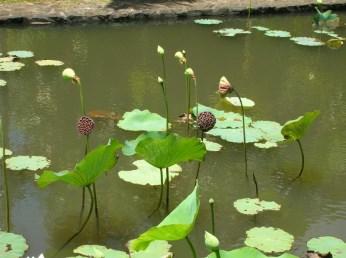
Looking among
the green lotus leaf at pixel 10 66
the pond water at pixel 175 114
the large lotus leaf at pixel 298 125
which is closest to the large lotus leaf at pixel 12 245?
the pond water at pixel 175 114

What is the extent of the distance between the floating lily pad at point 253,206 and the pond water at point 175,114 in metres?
0.03

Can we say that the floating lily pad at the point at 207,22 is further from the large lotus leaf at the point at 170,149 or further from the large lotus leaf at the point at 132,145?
the large lotus leaf at the point at 170,149

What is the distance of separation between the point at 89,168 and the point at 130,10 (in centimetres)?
410

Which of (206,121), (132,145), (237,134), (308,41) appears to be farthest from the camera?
(308,41)

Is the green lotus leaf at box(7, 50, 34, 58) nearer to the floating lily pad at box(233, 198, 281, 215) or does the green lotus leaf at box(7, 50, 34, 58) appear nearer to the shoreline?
the shoreline

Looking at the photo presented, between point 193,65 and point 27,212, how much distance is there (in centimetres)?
251

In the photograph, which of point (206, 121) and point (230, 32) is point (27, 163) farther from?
point (230, 32)

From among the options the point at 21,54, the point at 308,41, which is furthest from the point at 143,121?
the point at 308,41

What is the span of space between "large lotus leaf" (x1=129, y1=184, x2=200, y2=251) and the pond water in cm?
74

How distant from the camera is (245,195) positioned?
9.88ft

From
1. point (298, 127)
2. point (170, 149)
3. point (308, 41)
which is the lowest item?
point (308, 41)

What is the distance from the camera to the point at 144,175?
9.75 ft

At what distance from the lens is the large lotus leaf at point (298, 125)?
302 cm

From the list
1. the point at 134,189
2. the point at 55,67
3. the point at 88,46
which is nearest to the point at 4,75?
the point at 55,67
